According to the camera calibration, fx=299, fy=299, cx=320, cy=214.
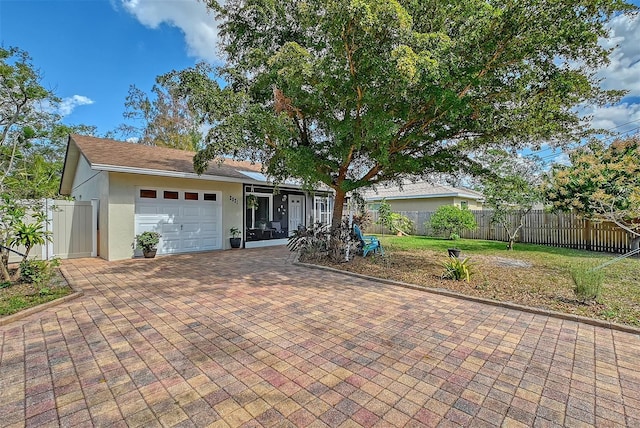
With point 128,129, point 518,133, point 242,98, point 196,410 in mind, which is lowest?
point 196,410

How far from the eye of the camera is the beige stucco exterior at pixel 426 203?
19.7 meters

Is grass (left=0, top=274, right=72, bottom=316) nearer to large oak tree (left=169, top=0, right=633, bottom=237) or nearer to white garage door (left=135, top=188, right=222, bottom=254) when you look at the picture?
white garage door (left=135, top=188, right=222, bottom=254)

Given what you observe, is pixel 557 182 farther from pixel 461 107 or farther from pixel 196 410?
pixel 196 410

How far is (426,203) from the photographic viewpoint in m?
20.6

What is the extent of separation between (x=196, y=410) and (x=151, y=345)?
1.50m

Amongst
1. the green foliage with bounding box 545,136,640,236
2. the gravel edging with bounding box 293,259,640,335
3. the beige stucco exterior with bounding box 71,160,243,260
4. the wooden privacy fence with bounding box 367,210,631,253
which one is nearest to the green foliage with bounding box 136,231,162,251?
the beige stucco exterior with bounding box 71,160,243,260

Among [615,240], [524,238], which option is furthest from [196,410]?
[524,238]

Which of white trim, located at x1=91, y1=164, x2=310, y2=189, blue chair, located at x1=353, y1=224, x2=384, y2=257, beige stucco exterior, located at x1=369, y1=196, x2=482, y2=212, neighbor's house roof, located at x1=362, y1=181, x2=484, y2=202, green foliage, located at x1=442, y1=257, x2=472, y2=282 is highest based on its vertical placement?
neighbor's house roof, located at x1=362, y1=181, x2=484, y2=202

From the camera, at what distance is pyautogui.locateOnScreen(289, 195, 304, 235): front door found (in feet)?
47.2

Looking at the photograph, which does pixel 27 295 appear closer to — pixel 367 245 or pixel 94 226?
pixel 94 226

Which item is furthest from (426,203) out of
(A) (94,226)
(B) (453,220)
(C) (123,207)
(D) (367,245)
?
(A) (94,226)

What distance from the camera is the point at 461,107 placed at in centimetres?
636

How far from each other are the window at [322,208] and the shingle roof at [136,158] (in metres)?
4.50

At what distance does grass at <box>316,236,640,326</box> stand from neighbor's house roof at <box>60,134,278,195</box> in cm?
608
